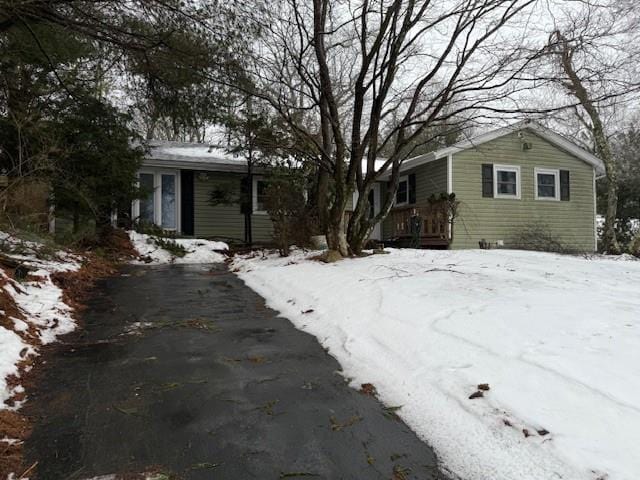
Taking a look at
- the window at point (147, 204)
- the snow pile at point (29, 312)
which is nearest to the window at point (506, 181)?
the window at point (147, 204)

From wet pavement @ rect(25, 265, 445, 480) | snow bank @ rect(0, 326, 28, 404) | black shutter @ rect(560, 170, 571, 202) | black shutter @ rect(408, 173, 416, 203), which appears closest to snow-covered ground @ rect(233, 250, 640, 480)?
wet pavement @ rect(25, 265, 445, 480)

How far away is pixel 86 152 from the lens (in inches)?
384

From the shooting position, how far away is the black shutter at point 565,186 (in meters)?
15.7

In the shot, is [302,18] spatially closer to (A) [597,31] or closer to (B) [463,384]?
(A) [597,31]

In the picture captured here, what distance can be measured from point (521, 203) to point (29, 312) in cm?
1502

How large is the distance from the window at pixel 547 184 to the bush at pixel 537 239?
45.9 inches

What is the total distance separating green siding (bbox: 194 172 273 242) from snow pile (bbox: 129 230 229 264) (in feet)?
7.65

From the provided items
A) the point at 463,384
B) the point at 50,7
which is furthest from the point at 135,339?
the point at 50,7

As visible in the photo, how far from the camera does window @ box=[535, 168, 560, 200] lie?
15.4 metres

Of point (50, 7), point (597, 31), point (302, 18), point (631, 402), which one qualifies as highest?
point (302, 18)

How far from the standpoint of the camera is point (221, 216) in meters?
15.4

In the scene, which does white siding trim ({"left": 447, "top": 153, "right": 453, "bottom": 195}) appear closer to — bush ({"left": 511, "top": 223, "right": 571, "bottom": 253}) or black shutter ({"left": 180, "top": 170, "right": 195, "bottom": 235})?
bush ({"left": 511, "top": 223, "right": 571, "bottom": 253})

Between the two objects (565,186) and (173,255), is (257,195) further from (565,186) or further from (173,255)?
(565,186)

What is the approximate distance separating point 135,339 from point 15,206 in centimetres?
394
